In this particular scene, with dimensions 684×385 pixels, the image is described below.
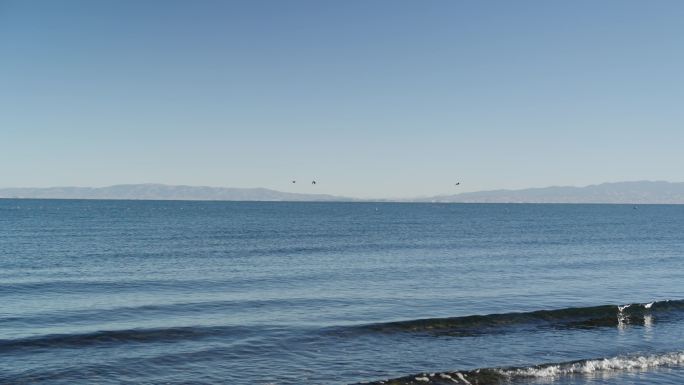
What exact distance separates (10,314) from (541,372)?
83.5 ft

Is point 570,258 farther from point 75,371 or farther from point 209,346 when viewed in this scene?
point 75,371

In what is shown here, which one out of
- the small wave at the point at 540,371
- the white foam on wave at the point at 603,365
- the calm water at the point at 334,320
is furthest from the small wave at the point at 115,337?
the white foam on wave at the point at 603,365

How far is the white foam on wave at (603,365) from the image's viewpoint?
2200cm

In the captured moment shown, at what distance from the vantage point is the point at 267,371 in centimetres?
2212

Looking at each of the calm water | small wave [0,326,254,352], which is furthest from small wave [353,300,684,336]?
small wave [0,326,254,352]

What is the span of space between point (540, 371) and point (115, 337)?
57.6 feet

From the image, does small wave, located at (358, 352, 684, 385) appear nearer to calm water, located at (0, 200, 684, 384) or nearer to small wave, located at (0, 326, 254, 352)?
calm water, located at (0, 200, 684, 384)

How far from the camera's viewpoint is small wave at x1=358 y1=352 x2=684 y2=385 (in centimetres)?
2117

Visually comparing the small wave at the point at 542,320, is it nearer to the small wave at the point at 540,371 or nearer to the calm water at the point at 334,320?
the calm water at the point at 334,320

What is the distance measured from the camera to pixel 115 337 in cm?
2666

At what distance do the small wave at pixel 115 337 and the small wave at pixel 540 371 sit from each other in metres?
10.0

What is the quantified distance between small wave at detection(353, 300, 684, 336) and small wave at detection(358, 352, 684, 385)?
5897 millimetres

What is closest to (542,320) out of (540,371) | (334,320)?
(540,371)

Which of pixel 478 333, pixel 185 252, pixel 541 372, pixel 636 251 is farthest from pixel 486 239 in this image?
pixel 541 372
